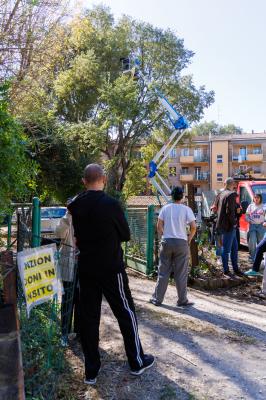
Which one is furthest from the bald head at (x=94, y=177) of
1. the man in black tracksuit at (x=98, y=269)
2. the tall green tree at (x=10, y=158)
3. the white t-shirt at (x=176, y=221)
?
the white t-shirt at (x=176, y=221)

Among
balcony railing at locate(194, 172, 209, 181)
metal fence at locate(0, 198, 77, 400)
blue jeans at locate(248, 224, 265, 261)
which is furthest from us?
balcony railing at locate(194, 172, 209, 181)

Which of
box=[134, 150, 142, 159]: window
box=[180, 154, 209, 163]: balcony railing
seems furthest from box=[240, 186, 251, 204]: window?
box=[180, 154, 209, 163]: balcony railing

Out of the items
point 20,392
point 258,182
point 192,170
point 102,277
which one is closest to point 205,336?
point 102,277

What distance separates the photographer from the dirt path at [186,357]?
3836mm

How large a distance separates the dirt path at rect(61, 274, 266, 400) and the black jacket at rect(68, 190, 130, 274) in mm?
1018

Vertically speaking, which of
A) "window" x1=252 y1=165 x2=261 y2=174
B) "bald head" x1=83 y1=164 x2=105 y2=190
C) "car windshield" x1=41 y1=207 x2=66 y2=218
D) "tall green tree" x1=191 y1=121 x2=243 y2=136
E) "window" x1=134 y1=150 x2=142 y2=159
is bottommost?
"car windshield" x1=41 y1=207 x2=66 y2=218

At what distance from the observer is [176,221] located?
642 cm

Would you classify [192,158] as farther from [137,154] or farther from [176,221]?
[176,221]

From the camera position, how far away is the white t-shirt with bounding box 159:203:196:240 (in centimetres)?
639

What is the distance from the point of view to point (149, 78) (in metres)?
27.9

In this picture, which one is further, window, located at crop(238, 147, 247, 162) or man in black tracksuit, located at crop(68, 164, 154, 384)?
window, located at crop(238, 147, 247, 162)

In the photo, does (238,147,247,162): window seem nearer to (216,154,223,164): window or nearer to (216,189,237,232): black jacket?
(216,154,223,164): window

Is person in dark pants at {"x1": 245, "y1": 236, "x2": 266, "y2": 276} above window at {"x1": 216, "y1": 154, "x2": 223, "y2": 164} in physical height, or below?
below

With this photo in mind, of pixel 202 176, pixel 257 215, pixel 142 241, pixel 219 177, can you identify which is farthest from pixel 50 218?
pixel 202 176
